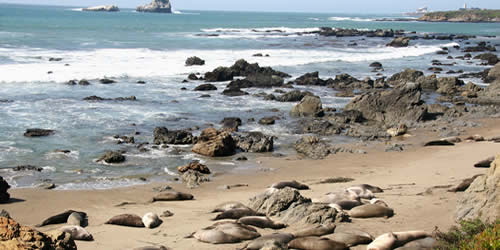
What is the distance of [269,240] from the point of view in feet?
22.7

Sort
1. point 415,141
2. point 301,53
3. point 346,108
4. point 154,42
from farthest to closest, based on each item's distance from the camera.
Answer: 1. point 154,42
2. point 301,53
3. point 346,108
4. point 415,141

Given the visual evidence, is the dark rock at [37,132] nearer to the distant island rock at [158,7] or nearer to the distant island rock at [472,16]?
the distant island rock at [472,16]

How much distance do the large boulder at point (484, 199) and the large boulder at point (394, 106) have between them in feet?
36.5

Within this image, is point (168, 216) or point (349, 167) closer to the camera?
A: point (168, 216)

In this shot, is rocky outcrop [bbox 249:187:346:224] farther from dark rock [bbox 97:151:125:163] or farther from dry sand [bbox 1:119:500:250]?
dark rock [bbox 97:151:125:163]

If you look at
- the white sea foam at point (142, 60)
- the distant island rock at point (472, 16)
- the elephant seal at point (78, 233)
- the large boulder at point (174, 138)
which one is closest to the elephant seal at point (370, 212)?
the elephant seal at point (78, 233)

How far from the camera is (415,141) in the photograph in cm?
1659

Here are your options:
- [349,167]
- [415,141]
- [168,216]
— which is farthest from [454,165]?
[168,216]

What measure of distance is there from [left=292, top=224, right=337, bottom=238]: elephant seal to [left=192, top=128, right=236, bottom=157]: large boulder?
23.8ft

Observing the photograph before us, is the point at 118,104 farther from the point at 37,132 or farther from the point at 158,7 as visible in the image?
the point at 158,7

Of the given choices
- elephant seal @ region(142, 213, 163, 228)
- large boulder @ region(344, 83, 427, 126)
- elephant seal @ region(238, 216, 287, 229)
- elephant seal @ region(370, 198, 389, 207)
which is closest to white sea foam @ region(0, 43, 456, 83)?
large boulder @ region(344, 83, 427, 126)

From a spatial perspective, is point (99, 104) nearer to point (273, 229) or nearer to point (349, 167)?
point (349, 167)

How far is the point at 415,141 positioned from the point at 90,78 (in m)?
18.3

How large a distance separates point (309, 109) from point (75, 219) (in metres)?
12.7
